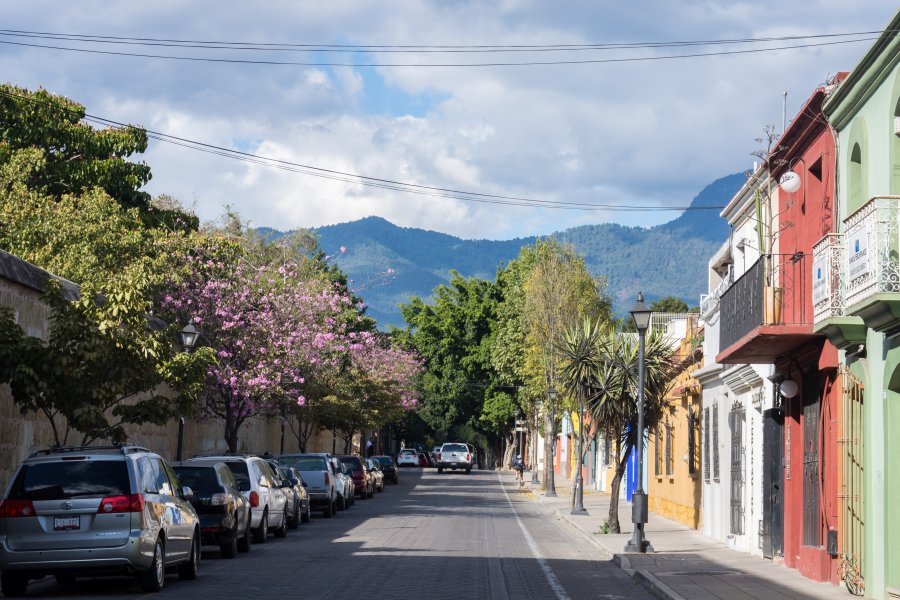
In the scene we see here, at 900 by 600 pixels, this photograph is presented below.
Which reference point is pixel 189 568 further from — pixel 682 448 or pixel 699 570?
pixel 682 448

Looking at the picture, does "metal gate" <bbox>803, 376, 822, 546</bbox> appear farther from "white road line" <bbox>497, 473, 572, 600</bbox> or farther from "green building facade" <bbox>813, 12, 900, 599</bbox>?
"white road line" <bbox>497, 473, 572, 600</bbox>

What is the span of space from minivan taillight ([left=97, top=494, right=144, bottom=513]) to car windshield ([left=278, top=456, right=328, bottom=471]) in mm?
20364

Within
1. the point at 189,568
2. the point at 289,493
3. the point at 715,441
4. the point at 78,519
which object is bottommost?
the point at 189,568

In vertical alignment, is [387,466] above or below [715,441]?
below

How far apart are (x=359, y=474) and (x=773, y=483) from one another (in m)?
26.3

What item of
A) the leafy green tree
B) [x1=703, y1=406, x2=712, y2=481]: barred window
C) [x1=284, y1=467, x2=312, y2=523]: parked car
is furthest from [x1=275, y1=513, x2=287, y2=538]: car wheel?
the leafy green tree

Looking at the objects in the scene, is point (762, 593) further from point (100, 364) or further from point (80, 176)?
point (80, 176)

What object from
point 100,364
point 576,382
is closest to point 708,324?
point 576,382

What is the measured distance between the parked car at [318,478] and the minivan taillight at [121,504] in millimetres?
19526

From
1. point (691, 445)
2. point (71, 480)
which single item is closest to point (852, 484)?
point (71, 480)

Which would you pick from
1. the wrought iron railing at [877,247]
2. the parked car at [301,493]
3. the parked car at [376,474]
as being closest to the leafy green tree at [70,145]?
the parked car at [376,474]

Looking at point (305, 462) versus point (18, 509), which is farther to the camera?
point (305, 462)

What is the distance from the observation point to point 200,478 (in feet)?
68.8

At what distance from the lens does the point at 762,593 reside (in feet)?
53.3
